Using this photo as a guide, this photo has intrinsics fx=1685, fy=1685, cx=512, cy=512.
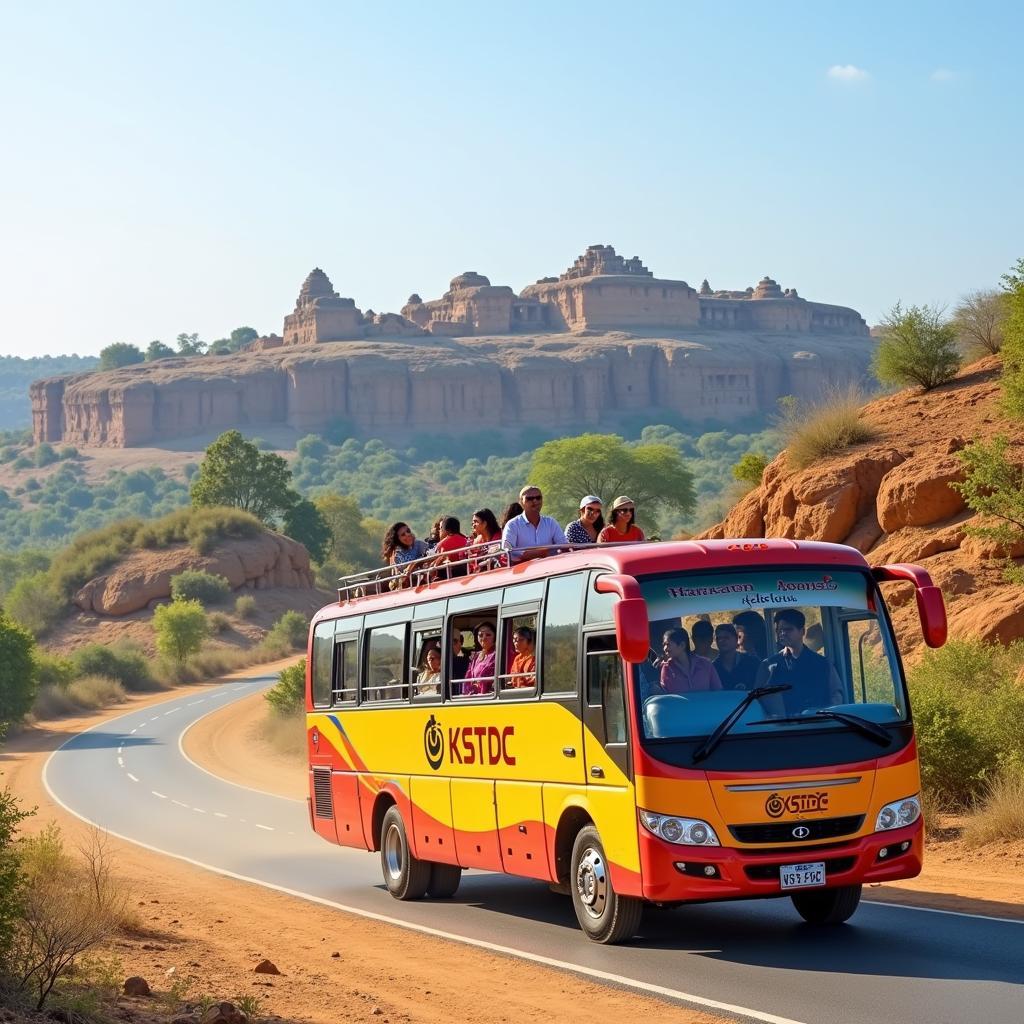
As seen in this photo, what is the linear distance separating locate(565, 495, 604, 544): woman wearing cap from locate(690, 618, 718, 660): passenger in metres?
3.50

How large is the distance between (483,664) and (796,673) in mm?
3265

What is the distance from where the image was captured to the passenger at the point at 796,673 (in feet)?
36.9

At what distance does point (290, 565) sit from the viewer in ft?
310

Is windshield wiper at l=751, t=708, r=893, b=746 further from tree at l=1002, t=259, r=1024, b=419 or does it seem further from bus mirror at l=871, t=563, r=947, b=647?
tree at l=1002, t=259, r=1024, b=419

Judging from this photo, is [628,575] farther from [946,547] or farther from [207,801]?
[207,801]

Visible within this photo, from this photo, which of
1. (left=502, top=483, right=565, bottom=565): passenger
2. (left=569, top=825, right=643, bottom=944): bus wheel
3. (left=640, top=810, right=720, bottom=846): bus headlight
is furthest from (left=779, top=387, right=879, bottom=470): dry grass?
(left=640, top=810, right=720, bottom=846): bus headlight

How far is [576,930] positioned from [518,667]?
2096mm

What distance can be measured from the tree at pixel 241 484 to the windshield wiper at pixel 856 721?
97983mm

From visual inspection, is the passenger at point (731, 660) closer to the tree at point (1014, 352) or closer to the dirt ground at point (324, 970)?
the dirt ground at point (324, 970)

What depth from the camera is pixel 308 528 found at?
10919cm

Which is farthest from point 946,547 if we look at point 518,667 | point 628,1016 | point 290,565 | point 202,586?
point 290,565

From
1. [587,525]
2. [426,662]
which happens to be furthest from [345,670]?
[587,525]

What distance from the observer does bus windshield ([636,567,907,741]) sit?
11117 mm

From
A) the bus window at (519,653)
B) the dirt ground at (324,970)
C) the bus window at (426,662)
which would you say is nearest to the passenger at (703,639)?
the bus window at (519,653)
